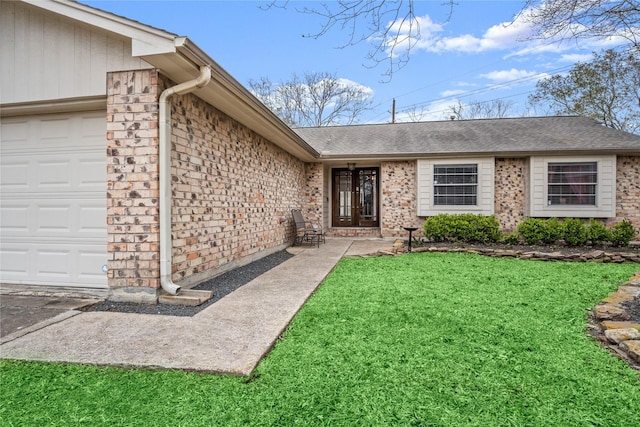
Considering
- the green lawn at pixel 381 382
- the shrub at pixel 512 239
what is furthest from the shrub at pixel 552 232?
the green lawn at pixel 381 382

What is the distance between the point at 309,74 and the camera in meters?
21.5

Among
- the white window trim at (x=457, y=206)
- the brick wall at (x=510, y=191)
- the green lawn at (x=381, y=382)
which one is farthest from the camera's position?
the brick wall at (x=510, y=191)

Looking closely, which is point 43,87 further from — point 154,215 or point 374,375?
point 374,375

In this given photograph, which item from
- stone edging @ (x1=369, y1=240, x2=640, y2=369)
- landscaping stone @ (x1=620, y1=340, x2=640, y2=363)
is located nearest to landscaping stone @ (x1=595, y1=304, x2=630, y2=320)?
stone edging @ (x1=369, y1=240, x2=640, y2=369)

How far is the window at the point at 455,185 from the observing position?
32.2 ft

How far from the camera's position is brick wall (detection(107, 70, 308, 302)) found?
3.75 m

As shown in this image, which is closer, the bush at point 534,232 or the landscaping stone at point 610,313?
the landscaping stone at point 610,313

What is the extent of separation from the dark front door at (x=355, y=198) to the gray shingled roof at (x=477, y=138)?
1109 mm

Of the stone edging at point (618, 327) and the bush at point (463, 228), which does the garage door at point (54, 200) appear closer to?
the stone edging at point (618, 327)

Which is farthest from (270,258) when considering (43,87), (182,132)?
(43,87)

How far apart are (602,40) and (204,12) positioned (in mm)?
5956

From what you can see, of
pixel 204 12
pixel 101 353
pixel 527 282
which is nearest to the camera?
pixel 101 353

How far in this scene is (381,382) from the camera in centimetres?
217

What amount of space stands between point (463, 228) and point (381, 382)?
762 centimetres
